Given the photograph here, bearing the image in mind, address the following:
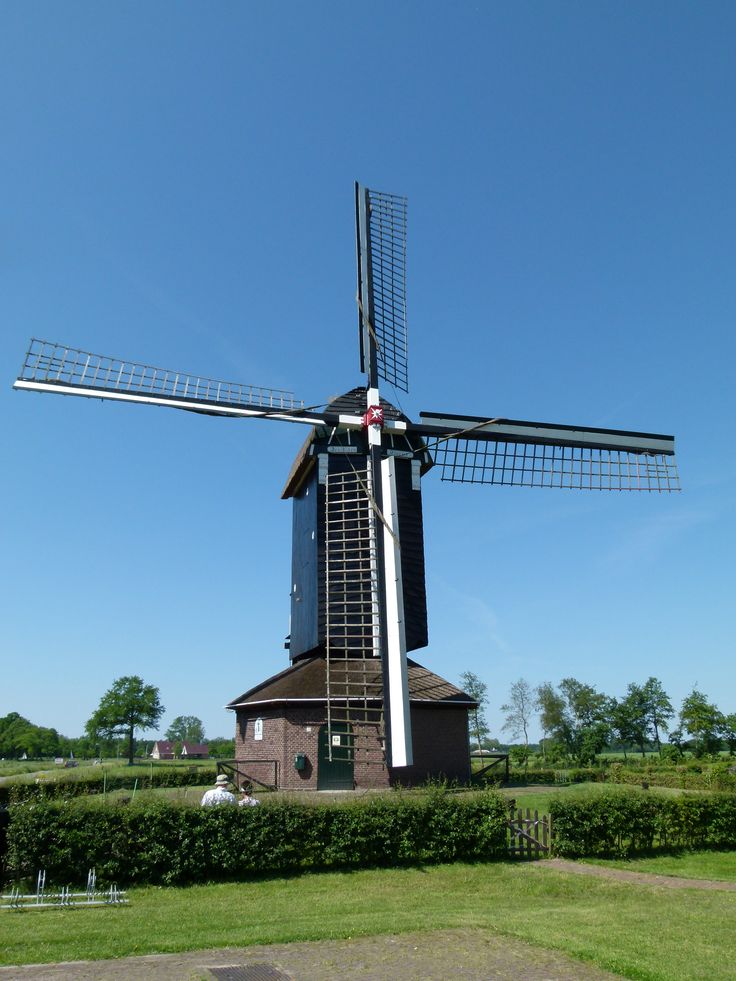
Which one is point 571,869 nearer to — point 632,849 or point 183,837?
point 632,849

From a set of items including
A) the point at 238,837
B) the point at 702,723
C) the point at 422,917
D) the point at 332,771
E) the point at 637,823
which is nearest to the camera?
the point at 422,917

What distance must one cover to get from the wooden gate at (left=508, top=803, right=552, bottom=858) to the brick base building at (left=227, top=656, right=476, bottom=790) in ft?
17.9

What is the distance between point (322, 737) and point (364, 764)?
56.3 inches

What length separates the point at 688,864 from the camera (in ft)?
48.7

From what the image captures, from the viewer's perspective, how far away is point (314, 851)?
1305 cm

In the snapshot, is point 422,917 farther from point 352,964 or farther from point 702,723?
point 702,723

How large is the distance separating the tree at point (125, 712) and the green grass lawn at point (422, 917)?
7372 cm

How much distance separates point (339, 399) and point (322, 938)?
15.6m

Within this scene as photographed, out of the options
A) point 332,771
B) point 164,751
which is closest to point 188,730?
point 164,751

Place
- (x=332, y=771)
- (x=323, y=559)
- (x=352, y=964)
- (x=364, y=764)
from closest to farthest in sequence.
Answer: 1. (x=352, y=964)
2. (x=364, y=764)
3. (x=332, y=771)
4. (x=323, y=559)

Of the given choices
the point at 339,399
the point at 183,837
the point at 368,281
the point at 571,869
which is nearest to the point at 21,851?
the point at 183,837

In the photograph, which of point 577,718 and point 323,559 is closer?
point 323,559

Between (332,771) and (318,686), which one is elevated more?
(318,686)

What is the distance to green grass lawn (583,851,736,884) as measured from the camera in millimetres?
13914
